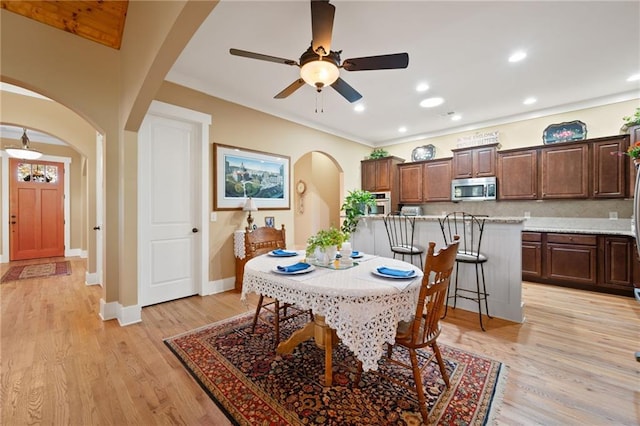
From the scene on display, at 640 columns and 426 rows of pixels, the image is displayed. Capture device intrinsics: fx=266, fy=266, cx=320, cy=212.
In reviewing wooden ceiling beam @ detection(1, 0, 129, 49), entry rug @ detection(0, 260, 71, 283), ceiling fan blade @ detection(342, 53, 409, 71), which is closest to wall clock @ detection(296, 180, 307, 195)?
wooden ceiling beam @ detection(1, 0, 129, 49)

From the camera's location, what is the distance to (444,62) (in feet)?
10.2

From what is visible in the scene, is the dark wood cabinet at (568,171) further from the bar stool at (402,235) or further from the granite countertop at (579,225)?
the bar stool at (402,235)

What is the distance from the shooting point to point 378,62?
7.16 ft

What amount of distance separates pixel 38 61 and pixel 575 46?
5.26m

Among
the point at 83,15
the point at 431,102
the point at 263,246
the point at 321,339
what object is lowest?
the point at 321,339

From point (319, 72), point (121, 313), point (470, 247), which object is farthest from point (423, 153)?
point (121, 313)

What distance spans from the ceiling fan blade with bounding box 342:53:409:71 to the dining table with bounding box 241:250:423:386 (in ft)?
5.32

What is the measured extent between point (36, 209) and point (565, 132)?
11424 millimetres

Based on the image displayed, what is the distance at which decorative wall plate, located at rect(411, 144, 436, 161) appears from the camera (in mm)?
5977

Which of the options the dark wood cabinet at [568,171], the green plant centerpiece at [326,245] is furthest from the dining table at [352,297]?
the dark wood cabinet at [568,171]

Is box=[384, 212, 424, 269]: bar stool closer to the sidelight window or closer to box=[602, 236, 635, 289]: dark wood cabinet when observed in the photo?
box=[602, 236, 635, 289]: dark wood cabinet

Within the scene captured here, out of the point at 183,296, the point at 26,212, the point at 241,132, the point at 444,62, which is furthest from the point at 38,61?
the point at 26,212

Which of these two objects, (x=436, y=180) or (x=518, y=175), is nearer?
(x=518, y=175)

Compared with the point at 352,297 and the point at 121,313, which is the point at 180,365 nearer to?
the point at 121,313
